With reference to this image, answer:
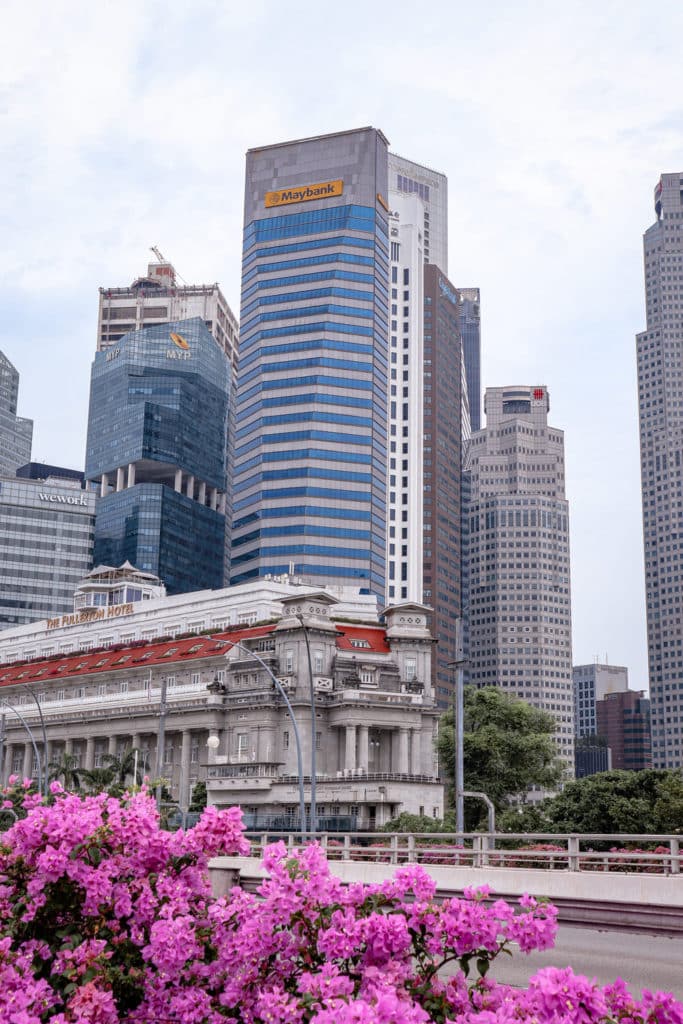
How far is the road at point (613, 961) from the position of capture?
936 inches

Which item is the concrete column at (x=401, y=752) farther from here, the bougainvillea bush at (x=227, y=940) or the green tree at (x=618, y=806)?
the bougainvillea bush at (x=227, y=940)

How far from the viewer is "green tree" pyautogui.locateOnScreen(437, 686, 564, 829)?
110312 mm

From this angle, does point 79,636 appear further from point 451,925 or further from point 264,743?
point 451,925

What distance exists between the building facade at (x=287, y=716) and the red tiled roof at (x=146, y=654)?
0.26 meters

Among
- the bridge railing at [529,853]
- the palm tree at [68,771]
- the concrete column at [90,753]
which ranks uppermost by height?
the concrete column at [90,753]

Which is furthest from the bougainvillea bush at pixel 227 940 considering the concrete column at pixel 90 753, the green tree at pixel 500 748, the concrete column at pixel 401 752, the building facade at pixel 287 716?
the concrete column at pixel 90 753

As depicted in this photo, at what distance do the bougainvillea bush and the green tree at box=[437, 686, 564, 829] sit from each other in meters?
95.5

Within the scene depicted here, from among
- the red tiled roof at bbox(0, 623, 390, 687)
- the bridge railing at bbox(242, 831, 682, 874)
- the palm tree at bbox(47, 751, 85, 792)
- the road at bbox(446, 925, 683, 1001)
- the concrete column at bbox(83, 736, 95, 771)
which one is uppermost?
the red tiled roof at bbox(0, 623, 390, 687)

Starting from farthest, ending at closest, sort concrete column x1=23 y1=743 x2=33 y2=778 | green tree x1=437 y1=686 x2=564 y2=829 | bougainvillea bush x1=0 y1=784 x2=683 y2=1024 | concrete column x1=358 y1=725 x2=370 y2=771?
1. concrete column x1=23 y1=743 x2=33 y2=778
2. green tree x1=437 y1=686 x2=564 y2=829
3. concrete column x1=358 y1=725 x2=370 y2=771
4. bougainvillea bush x1=0 y1=784 x2=683 y2=1024

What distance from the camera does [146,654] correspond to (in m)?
125

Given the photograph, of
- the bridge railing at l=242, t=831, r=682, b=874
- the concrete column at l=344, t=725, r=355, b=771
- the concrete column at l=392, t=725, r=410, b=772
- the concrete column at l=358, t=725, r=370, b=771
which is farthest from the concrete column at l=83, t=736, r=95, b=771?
the bridge railing at l=242, t=831, r=682, b=874

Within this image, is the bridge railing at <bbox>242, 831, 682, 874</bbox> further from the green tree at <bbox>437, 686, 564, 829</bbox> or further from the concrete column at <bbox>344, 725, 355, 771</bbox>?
the green tree at <bbox>437, 686, 564, 829</bbox>

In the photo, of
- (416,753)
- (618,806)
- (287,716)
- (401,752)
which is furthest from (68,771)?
(618,806)

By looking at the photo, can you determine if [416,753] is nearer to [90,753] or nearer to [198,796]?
[198,796]
